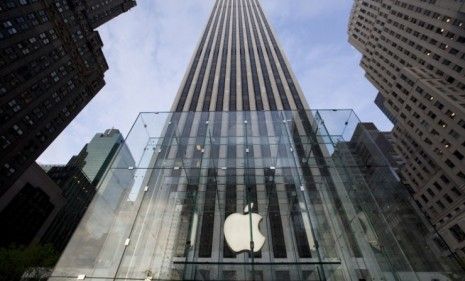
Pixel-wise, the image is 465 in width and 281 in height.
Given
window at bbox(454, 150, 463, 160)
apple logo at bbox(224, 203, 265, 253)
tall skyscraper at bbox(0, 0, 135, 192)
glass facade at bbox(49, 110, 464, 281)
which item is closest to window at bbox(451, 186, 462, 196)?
window at bbox(454, 150, 463, 160)

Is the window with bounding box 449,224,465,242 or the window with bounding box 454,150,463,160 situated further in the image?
the window with bounding box 454,150,463,160

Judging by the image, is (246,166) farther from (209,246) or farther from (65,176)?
(65,176)

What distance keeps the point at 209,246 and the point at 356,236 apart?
Result: 6372mm

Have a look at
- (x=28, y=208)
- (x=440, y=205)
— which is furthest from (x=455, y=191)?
(x=28, y=208)

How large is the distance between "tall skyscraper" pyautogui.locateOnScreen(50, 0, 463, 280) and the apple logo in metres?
0.04

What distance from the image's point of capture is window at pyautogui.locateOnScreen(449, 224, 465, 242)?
5156 centimetres

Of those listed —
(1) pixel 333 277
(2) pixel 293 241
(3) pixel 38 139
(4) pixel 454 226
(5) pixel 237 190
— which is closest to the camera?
(1) pixel 333 277

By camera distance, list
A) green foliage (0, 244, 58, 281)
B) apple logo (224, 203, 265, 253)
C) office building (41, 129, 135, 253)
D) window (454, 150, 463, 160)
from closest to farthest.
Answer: apple logo (224, 203, 265, 253) < green foliage (0, 244, 58, 281) < window (454, 150, 463, 160) < office building (41, 129, 135, 253)

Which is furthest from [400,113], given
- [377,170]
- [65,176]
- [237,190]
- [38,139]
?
[65,176]

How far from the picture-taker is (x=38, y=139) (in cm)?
6322

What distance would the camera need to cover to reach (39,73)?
63625 mm

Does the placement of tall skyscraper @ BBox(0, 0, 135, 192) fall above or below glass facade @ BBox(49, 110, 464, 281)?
above

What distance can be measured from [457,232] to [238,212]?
5718 cm

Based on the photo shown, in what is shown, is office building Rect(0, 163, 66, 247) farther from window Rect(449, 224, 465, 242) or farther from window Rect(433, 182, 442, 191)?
window Rect(433, 182, 442, 191)
